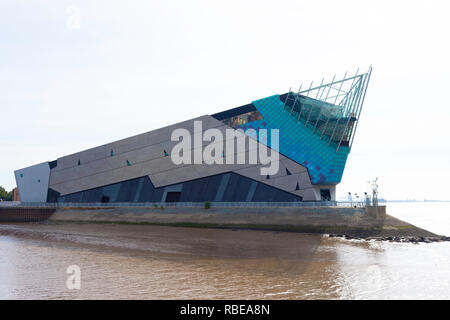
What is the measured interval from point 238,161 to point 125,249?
2895cm

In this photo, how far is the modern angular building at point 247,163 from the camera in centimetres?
5212

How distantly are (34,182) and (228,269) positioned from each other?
6882 cm

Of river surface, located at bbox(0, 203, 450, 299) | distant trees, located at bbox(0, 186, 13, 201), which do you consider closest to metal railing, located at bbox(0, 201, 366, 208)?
river surface, located at bbox(0, 203, 450, 299)

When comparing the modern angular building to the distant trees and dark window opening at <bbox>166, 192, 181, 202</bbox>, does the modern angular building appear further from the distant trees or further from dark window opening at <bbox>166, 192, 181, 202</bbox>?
the distant trees

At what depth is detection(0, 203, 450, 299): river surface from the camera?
16.5 meters

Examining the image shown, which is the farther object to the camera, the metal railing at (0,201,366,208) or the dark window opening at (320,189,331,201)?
the dark window opening at (320,189,331,201)

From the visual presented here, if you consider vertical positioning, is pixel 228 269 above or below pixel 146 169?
below

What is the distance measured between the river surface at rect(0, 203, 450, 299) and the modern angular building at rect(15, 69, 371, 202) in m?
18.3

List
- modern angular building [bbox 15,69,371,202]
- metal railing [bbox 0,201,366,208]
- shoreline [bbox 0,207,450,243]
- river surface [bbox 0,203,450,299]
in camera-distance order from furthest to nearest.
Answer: modern angular building [bbox 15,69,371,202] < metal railing [bbox 0,201,366,208] < shoreline [bbox 0,207,450,243] < river surface [bbox 0,203,450,299]

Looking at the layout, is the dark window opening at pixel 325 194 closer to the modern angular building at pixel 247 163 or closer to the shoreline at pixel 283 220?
the modern angular building at pixel 247 163

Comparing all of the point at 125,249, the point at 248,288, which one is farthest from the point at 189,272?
the point at 125,249

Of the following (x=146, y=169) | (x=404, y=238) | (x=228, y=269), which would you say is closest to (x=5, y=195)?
(x=146, y=169)

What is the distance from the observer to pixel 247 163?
5534 cm

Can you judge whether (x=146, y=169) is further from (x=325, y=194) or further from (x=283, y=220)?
(x=325, y=194)
